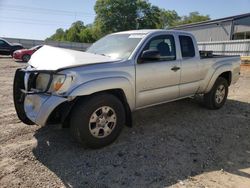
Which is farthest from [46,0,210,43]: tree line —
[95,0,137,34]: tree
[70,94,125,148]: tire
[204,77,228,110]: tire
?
[70,94,125,148]: tire

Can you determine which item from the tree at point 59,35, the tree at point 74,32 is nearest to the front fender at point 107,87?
the tree at point 74,32

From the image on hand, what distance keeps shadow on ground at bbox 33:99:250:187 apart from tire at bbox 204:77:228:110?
77cm

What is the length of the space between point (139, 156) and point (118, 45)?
2134 mm

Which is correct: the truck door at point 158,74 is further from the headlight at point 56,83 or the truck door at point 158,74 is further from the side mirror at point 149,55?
the headlight at point 56,83

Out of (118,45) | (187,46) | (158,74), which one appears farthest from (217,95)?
(118,45)

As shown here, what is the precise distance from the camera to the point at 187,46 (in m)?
5.89

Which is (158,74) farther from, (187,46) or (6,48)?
(6,48)

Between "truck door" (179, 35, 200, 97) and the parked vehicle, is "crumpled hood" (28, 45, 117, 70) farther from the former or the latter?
the parked vehicle

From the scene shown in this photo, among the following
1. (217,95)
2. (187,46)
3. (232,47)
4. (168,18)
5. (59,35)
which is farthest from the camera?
(59,35)

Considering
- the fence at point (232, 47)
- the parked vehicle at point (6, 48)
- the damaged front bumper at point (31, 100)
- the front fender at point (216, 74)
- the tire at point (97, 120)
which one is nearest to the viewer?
the damaged front bumper at point (31, 100)

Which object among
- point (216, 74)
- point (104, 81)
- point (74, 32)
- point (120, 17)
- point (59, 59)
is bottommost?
point (216, 74)

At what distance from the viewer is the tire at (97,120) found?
13.2 feet

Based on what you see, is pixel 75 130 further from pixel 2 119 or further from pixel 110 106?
pixel 2 119

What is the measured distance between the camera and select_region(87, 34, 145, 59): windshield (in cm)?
489
